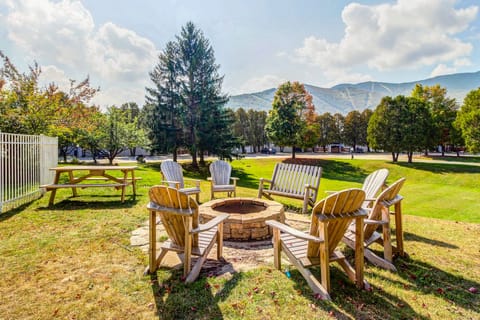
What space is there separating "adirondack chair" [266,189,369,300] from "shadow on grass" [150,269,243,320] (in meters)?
0.74

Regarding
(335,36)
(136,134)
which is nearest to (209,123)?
(136,134)

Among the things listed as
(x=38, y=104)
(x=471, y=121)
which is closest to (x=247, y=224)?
(x=38, y=104)

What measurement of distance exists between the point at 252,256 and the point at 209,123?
1395 cm

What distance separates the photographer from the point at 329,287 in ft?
7.48

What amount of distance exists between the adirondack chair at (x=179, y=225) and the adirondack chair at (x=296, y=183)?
318 cm

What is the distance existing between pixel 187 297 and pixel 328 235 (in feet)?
4.70

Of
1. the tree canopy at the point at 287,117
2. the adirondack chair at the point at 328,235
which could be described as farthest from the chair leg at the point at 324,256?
the tree canopy at the point at 287,117

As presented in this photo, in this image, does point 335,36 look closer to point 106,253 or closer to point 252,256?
point 252,256

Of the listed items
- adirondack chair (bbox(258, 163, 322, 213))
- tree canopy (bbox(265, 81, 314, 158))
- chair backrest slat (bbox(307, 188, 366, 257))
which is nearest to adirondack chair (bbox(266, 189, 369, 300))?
chair backrest slat (bbox(307, 188, 366, 257))

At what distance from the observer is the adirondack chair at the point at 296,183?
554 centimetres

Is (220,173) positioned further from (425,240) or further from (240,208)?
(425,240)

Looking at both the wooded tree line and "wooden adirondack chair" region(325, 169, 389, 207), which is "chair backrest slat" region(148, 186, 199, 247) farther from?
the wooded tree line

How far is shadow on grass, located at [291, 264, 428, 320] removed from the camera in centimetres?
200

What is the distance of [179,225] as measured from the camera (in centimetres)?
256
